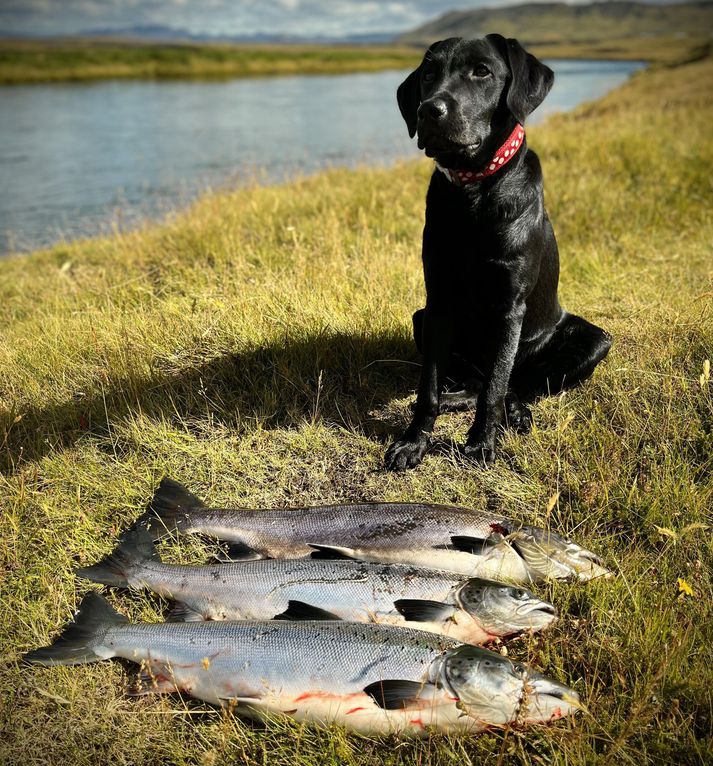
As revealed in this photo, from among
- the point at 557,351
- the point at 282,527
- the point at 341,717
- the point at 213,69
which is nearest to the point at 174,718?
the point at 341,717

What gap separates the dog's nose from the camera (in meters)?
2.82

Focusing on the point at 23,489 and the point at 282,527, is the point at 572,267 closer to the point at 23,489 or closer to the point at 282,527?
the point at 282,527

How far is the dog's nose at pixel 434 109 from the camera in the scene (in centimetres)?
282

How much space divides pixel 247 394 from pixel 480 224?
1704 mm

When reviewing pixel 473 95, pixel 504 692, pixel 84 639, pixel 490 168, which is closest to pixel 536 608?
pixel 504 692

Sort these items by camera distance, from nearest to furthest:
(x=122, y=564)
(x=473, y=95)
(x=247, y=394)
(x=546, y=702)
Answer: (x=546, y=702), (x=122, y=564), (x=473, y=95), (x=247, y=394)

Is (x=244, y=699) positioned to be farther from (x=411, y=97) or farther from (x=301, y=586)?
(x=411, y=97)

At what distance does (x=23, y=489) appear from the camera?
10.5 feet

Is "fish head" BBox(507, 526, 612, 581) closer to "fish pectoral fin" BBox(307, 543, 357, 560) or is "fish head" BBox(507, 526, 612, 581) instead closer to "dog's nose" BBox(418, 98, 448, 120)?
"fish pectoral fin" BBox(307, 543, 357, 560)

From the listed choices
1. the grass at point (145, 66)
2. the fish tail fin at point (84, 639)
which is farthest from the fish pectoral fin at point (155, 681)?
the grass at point (145, 66)

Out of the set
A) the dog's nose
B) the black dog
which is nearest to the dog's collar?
the black dog

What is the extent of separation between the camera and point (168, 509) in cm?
302

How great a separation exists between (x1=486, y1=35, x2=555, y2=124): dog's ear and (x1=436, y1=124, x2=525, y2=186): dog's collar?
9 cm

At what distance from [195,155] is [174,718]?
50.7 feet
